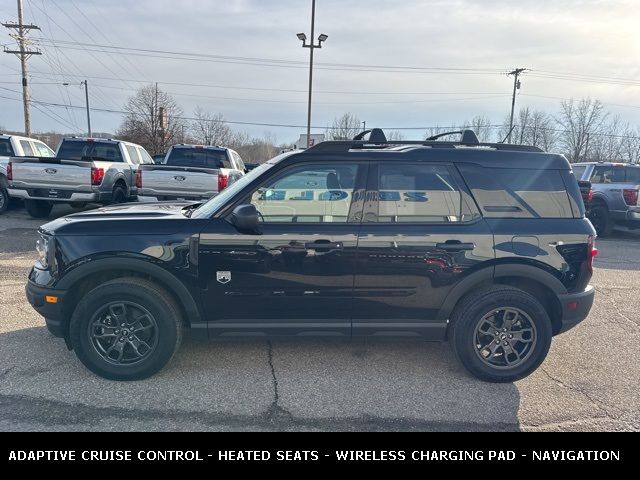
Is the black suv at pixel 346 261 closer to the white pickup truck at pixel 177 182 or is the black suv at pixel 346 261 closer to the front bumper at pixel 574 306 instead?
the front bumper at pixel 574 306

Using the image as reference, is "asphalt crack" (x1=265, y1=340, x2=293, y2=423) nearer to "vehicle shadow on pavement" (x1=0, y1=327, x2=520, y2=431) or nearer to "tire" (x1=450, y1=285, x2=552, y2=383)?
"vehicle shadow on pavement" (x1=0, y1=327, x2=520, y2=431)

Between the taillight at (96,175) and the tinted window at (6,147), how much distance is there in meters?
3.80

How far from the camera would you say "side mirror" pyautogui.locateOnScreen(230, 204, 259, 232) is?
9.78ft

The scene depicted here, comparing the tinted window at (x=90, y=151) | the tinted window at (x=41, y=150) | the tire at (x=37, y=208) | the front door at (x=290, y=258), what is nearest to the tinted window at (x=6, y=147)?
the tinted window at (x=41, y=150)

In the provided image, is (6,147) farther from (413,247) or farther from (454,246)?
(454,246)

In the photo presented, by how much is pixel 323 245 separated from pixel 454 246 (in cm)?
106

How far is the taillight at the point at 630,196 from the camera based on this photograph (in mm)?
9969

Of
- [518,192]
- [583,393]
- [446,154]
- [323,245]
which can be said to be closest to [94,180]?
[323,245]

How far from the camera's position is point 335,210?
324 centimetres

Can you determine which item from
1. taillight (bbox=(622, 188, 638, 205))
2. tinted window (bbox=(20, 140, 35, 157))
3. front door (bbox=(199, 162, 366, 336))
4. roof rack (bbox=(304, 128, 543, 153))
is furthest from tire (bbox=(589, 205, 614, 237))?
tinted window (bbox=(20, 140, 35, 157))

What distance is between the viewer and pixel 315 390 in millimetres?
3160
